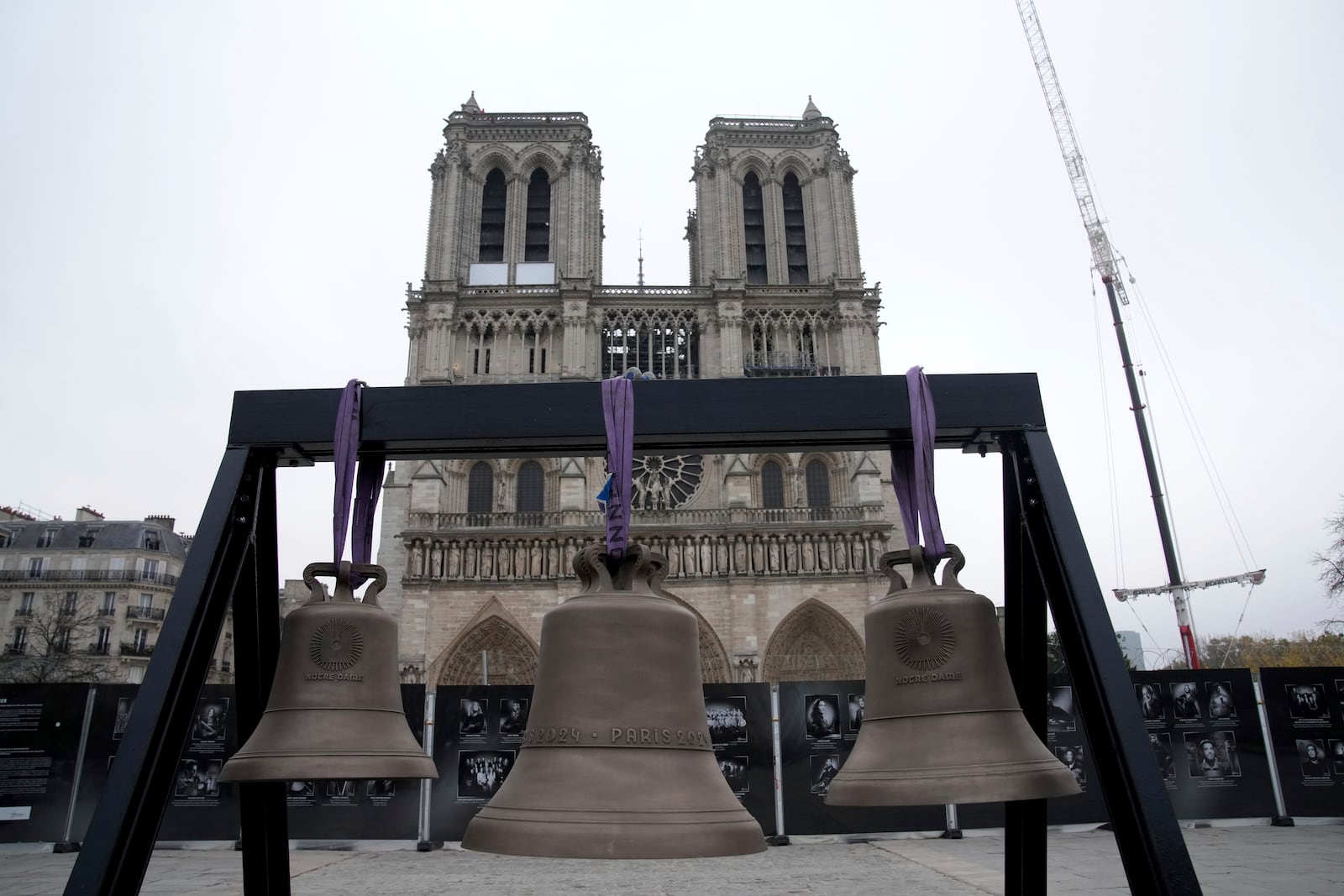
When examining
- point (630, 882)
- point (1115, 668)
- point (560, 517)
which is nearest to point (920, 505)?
point (1115, 668)

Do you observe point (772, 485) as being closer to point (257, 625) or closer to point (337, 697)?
point (257, 625)

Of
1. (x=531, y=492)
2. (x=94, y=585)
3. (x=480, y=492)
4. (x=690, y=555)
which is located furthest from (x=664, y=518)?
(x=94, y=585)

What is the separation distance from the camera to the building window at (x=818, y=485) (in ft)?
102

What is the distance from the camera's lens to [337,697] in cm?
282

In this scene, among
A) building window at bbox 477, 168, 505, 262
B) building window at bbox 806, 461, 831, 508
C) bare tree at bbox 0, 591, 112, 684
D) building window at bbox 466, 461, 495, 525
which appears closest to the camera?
bare tree at bbox 0, 591, 112, 684

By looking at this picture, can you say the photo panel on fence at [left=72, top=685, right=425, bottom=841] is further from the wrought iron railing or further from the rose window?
the rose window

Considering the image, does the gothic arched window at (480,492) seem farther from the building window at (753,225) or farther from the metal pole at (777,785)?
the metal pole at (777,785)

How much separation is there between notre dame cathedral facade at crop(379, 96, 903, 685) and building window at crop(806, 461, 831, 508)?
0.07 metres

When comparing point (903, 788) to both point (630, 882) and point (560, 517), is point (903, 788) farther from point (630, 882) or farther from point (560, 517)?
point (560, 517)

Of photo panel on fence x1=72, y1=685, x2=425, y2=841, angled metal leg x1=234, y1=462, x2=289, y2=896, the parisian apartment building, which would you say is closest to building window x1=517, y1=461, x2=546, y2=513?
the parisian apartment building

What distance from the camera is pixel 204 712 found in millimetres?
10344

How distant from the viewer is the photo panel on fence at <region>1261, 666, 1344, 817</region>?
1050 centimetres

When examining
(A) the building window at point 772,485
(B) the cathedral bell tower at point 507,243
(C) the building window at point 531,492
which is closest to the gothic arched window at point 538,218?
(B) the cathedral bell tower at point 507,243

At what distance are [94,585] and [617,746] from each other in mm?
44646
